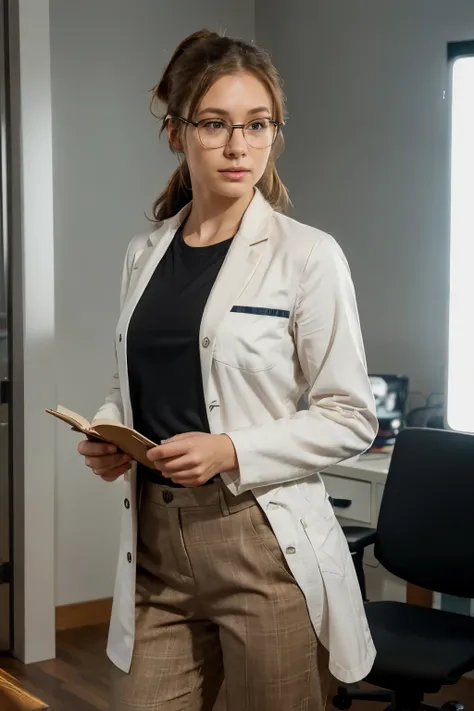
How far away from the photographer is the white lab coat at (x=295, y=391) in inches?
60.6

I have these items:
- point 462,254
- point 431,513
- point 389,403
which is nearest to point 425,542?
point 431,513

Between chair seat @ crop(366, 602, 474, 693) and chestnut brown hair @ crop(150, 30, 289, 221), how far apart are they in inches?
46.0

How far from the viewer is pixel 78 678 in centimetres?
349

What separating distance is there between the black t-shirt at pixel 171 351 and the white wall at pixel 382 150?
1882mm

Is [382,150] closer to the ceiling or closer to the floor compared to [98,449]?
closer to the ceiling

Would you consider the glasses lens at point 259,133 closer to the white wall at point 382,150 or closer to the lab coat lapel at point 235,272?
the lab coat lapel at point 235,272

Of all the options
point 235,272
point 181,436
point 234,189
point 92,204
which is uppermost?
point 92,204

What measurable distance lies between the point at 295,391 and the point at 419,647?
3.58ft

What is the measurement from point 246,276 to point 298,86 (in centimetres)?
283

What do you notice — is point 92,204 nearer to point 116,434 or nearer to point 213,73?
point 213,73

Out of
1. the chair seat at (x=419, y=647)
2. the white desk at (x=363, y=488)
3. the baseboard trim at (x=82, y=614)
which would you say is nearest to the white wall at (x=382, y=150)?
the white desk at (x=363, y=488)

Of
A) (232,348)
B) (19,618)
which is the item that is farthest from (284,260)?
(19,618)

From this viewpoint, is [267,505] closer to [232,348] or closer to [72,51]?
[232,348]

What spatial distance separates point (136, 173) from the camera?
164 inches
